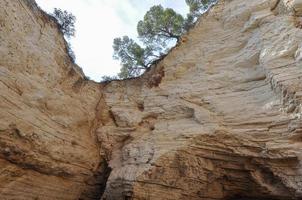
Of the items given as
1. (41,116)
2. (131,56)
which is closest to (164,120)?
(41,116)

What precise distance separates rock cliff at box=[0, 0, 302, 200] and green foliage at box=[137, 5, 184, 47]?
5.71m

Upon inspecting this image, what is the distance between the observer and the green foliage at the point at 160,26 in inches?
723

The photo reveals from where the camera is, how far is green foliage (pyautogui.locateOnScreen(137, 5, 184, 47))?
18.4 meters

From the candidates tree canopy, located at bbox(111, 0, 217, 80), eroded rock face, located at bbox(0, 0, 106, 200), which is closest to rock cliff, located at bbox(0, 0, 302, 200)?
eroded rock face, located at bbox(0, 0, 106, 200)

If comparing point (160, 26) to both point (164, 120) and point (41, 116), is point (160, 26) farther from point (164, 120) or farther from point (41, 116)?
point (41, 116)

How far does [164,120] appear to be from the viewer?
11500 millimetres

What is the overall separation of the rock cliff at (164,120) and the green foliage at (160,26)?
5715 millimetres

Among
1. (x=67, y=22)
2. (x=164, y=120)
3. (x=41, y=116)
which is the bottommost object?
(x=41, y=116)

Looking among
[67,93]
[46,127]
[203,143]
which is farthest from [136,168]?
[67,93]

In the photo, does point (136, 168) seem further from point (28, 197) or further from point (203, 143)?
point (28, 197)

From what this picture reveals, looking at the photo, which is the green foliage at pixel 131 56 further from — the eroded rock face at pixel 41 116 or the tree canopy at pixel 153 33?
the eroded rock face at pixel 41 116

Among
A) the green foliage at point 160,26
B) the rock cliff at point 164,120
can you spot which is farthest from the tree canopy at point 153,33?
the rock cliff at point 164,120

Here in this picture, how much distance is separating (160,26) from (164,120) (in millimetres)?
8654

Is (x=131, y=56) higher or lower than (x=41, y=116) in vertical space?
higher
